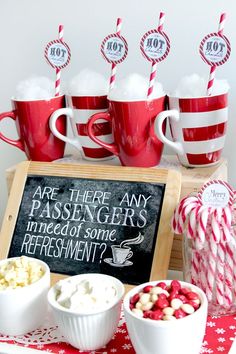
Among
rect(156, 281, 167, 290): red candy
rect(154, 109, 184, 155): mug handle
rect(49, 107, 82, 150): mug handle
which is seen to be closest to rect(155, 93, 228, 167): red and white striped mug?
rect(154, 109, 184, 155): mug handle

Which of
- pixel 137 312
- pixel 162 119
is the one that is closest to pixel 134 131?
pixel 162 119

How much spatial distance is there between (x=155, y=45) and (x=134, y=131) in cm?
17

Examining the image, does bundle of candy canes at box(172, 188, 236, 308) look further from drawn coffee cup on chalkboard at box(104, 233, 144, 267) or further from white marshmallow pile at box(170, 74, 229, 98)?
white marshmallow pile at box(170, 74, 229, 98)

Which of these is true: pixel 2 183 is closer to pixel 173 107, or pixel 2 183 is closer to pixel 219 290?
pixel 173 107

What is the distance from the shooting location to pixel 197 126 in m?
1.05

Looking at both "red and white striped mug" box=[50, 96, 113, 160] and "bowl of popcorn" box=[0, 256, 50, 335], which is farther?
"red and white striped mug" box=[50, 96, 113, 160]

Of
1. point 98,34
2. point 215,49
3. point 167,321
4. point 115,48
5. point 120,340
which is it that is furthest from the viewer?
point 98,34

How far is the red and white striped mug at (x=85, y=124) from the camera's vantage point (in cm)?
114

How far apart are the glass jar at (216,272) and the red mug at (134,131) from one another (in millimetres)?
236

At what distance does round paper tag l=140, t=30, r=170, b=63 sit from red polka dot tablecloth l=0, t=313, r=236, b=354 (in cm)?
51

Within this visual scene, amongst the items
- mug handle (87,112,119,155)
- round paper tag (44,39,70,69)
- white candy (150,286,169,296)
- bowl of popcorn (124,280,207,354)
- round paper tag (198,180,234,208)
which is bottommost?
bowl of popcorn (124,280,207,354)

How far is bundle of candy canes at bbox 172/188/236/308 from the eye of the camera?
0.88m

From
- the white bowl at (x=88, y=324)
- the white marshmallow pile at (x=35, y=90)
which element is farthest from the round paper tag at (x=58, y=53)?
the white bowl at (x=88, y=324)

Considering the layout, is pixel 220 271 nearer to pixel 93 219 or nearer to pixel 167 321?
pixel 167 321
